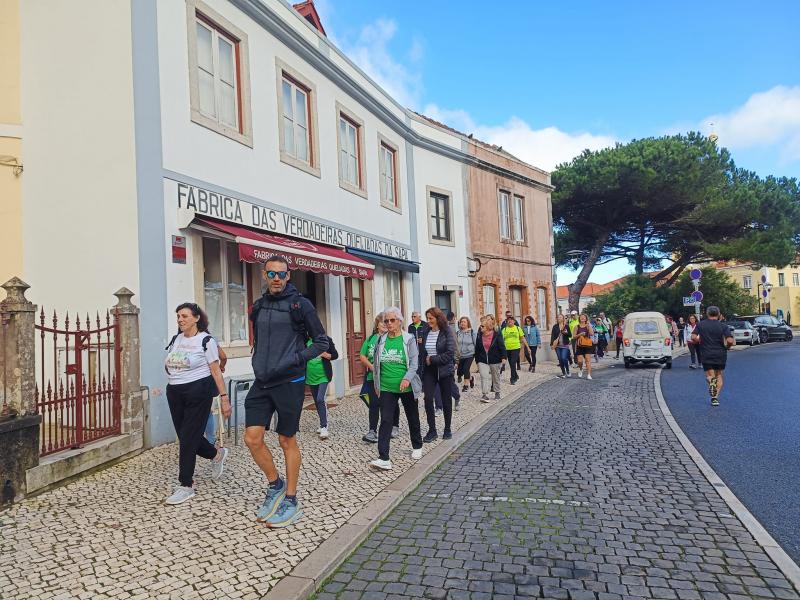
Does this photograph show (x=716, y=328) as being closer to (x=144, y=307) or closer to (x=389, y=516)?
(x=389, y=516)

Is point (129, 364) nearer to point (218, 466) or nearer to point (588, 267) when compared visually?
point (218, 466)

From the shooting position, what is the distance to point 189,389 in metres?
4.78

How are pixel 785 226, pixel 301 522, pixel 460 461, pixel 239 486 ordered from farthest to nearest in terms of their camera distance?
pixel 785 226 → pixel 460 461 → pixel 239 486 → pixel 301 522

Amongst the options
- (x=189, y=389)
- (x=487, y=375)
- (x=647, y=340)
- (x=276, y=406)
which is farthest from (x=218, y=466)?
(x=647, y=340)

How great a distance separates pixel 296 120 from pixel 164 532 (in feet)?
26.7

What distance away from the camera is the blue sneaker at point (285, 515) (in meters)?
4.12

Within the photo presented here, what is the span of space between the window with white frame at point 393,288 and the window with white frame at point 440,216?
2.50 m

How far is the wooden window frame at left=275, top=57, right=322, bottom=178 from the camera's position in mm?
9818

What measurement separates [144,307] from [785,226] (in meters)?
34.2

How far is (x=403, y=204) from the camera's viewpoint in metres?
14.8

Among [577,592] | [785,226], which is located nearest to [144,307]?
[577,592]

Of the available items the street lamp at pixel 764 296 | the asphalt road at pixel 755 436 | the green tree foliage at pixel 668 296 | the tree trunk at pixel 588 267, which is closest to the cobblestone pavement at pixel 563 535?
the asphalt road at pixel 755 436

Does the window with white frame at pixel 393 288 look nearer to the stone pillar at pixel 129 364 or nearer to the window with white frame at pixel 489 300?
the window with white frame at pixel 489 300

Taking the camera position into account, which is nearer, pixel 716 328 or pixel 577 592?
pixel 577 592
